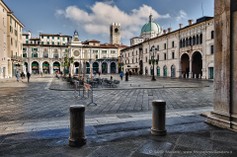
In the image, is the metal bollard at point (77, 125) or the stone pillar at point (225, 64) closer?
the metal bollard at point (77, 125)

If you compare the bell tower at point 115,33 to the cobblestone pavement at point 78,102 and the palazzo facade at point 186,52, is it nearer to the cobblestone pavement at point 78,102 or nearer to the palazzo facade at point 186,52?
the palazzo facade at point 186,52

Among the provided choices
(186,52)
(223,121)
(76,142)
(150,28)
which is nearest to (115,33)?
(150,28)

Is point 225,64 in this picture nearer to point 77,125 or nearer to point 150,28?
point 77,125

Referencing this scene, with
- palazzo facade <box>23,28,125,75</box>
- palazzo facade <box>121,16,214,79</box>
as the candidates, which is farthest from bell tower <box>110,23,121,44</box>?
palazzo facade <box>121,16,214,79</box>

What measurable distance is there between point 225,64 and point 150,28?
225ft

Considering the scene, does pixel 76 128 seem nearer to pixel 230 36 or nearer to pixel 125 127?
pixel 125 127

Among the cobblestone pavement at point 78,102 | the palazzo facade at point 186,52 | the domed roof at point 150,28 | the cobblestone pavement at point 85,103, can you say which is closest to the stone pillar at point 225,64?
the cobblestone pavement at point 85,103

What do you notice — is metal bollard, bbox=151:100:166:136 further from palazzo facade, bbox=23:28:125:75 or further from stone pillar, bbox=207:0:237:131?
palazzo facade, bbox=23:28:125:75

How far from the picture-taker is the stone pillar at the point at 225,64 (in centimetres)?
477

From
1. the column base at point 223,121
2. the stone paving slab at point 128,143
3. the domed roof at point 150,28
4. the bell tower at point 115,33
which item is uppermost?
the bell tower at point 115,33

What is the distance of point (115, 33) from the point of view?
11162 cm

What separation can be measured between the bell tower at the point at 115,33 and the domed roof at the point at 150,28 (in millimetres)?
39347

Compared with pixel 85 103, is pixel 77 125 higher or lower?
higher

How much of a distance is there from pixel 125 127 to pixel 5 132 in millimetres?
3008
